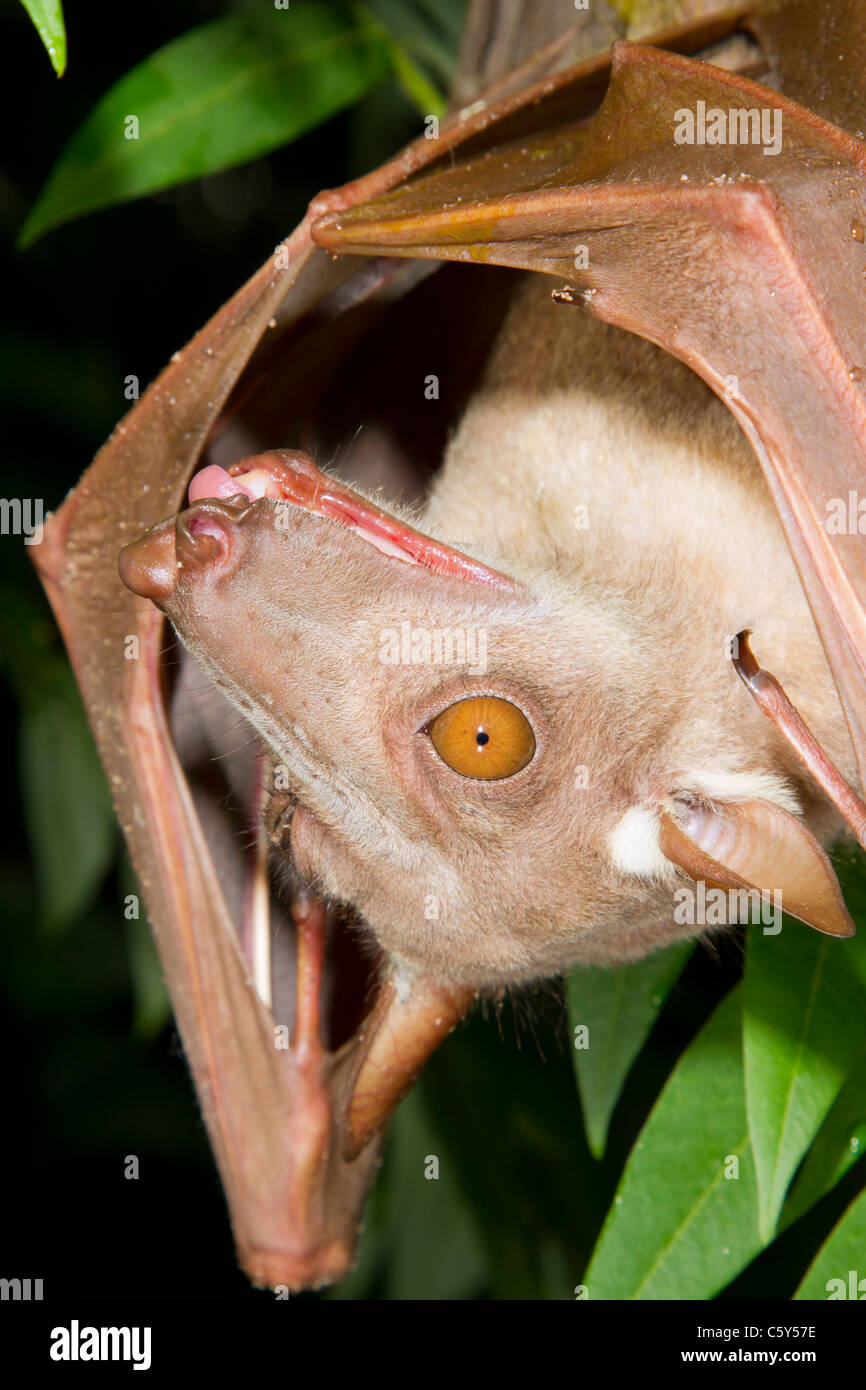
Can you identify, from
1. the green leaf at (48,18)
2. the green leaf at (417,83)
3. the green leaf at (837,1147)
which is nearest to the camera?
the green leaf at (48,18)

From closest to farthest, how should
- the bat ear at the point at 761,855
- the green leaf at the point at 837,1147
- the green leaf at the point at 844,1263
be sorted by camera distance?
the bat ear at the point at 761,855 < the green leaf at the point at 844,1263 < the green leaf at the point at 837,1147

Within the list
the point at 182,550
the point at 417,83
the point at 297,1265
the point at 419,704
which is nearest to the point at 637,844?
the point at 419,704

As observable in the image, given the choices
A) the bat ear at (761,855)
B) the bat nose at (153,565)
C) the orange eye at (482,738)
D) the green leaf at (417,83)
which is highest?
the green leaf at (417,83)

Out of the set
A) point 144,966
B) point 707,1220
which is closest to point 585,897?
point 707,1220

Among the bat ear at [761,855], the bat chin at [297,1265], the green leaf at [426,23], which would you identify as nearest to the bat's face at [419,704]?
the bat ear at [761,855]

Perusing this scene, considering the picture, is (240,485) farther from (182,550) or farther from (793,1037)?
(793,1037)

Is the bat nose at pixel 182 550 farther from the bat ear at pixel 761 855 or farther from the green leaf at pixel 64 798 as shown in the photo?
the green leaf at pixel 64 798

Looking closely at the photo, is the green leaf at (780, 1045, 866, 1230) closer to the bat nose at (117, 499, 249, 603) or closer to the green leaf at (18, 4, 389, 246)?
the bat nose at (117, 499, 249, 603)
